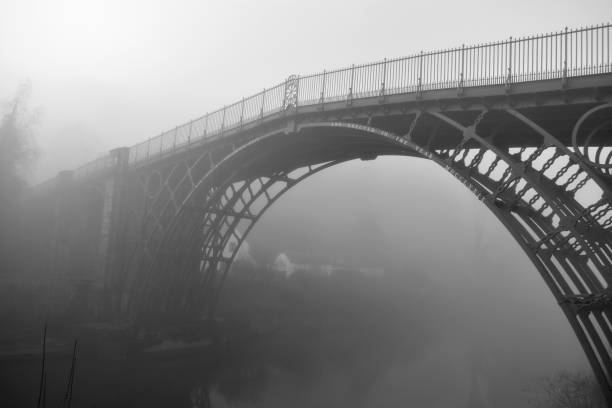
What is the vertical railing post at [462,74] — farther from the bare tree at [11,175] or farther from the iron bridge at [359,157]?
the bare tree at [11,175]

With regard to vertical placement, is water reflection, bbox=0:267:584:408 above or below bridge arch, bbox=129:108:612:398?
below

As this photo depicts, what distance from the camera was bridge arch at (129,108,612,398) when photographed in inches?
450

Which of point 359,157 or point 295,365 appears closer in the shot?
point 359,157

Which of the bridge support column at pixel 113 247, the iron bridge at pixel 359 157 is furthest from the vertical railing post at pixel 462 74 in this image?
the bridge support column at pixel 113 247

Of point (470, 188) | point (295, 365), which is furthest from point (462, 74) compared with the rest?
point (295, 365)

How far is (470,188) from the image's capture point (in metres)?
13.9

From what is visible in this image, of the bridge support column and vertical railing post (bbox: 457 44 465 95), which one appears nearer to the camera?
vertical railing post (bbox: 457 44 465 95)

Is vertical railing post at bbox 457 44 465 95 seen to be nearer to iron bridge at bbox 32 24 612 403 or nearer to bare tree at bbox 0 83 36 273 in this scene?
iron bridge at bbox 32 24 612 403

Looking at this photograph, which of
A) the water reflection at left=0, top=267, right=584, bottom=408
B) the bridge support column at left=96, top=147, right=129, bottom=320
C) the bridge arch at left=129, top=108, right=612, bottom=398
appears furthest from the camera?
the bridge support column at left=96, top=147, right=129, bottom=320

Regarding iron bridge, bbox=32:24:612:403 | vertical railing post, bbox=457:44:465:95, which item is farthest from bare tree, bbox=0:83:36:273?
vertical railing post, bbox=457:44:465:95

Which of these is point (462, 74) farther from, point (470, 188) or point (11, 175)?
point (11, 175)

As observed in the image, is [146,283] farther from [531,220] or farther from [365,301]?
[365,301]

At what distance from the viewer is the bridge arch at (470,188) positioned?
1143 cm

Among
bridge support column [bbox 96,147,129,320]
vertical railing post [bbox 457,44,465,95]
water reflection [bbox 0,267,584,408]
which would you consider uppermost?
vertical railing post [bbox 457,44,465,95]
